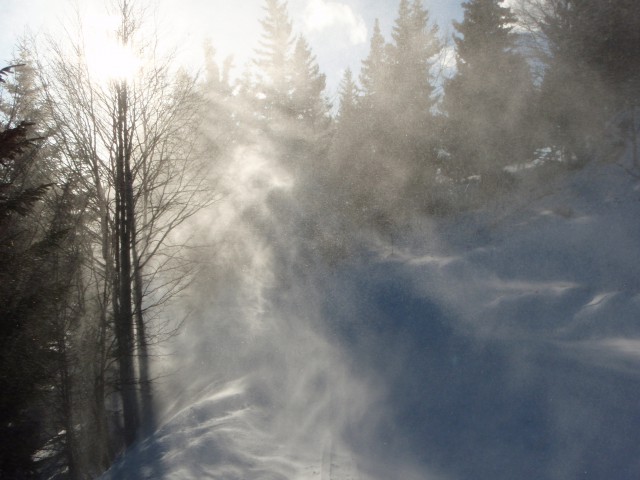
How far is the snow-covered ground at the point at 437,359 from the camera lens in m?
6.00

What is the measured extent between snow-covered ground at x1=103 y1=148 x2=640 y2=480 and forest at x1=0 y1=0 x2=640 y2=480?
1.24m

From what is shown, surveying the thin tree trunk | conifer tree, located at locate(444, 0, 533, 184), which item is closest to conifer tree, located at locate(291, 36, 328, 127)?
conifer tree, located at locate(444, 0, 533, 184)

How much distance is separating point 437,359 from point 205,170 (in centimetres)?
965

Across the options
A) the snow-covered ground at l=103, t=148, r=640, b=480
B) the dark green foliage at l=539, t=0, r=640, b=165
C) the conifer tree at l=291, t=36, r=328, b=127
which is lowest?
the snow-covered ground at l=103, t=148, r=640, b=480

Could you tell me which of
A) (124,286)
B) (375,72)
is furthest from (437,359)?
(375,72)

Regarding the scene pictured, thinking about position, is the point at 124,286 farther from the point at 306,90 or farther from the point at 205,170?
the point at 306,90

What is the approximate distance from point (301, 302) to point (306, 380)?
14.0 feet

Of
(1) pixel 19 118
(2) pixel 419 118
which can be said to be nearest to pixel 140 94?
(1) pixel 19 118

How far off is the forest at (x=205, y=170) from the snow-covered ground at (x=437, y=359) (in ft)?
4.06

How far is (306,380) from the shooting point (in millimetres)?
8930

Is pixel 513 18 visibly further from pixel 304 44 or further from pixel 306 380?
pixel 306 380

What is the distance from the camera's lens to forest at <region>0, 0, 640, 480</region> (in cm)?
911

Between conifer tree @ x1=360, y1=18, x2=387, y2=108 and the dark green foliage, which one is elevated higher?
conifer tree @ x1=360, y1=18, x2=387, y2=108

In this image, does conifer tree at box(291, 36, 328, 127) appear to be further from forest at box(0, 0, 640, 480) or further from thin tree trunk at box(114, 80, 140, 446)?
thin tree trunk at box(114, 80, 140, 446)
